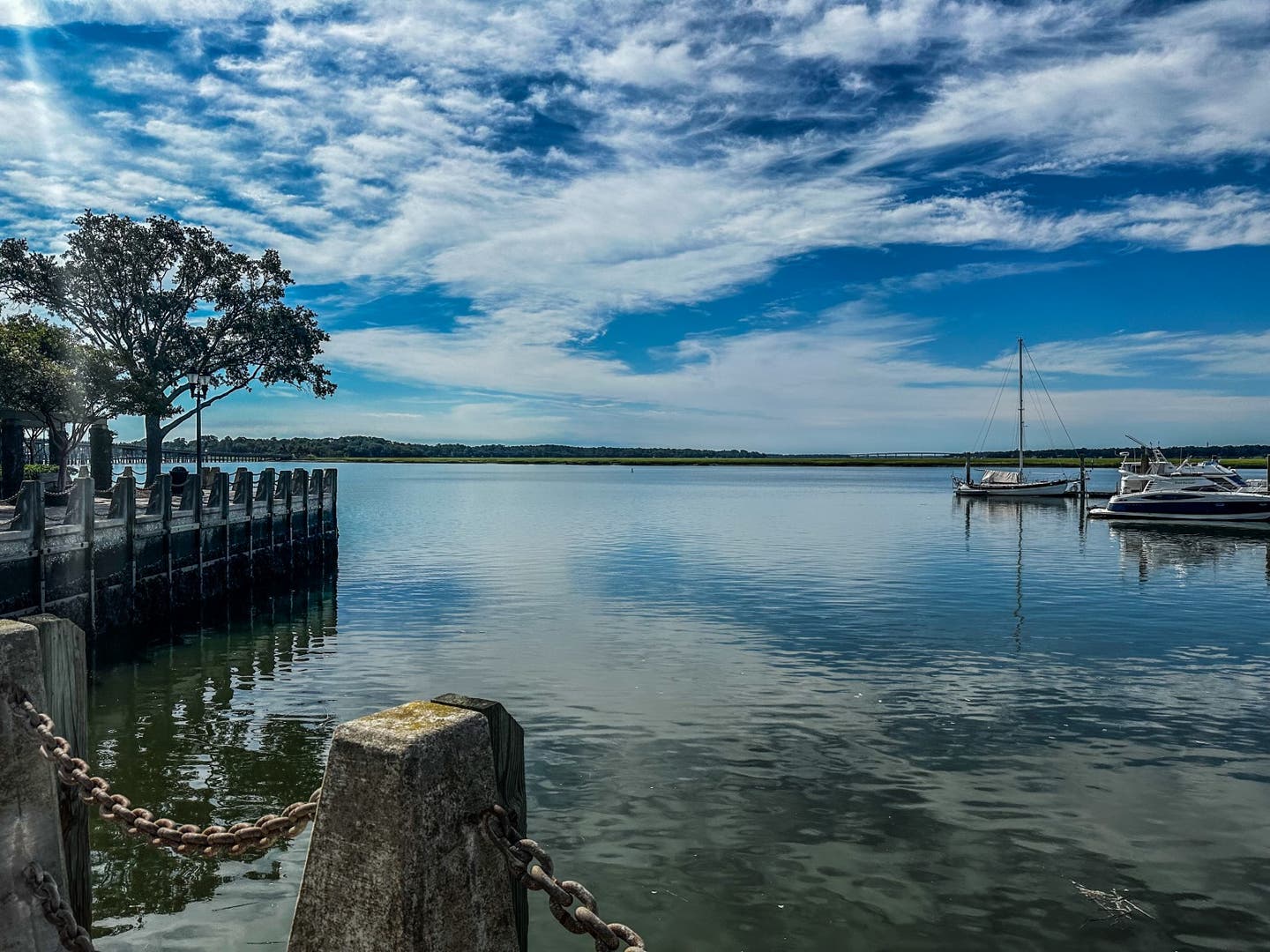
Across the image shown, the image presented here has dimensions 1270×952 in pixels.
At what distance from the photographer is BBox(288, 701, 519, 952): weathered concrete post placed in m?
2.82

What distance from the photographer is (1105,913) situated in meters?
7.58

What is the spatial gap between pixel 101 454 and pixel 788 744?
29.8 m

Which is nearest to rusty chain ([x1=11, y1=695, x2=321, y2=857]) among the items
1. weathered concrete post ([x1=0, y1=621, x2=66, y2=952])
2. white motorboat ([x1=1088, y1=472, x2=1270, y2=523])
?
weathered concrete post ([x1=0, y1=621, x2=66, y2=952])

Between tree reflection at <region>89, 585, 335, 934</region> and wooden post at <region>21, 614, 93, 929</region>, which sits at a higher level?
wooden post at <region>21, 614, 93, 929</region>

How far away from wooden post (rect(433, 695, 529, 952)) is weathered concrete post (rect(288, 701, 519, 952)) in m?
0.06

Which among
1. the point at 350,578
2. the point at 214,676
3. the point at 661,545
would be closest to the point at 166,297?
the point at 350,578

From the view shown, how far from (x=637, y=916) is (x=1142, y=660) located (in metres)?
14.3

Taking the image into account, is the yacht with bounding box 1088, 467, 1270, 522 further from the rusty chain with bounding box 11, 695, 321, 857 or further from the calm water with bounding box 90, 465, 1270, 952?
the rusty chain with bounding box 11, 695, 321, 857

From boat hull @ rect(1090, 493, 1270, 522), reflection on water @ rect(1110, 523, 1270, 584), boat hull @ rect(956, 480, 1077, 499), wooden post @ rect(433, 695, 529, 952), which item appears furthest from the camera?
boat hull @ rect(956, 480, 1077, 499)

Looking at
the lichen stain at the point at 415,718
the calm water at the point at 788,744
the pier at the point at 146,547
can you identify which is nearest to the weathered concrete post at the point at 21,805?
the lichen stain at the point at 415,718

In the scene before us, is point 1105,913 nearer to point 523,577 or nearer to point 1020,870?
point 1020,870

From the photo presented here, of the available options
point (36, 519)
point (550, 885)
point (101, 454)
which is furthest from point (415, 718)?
point (101, 454)

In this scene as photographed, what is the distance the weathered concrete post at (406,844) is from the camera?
111 inches

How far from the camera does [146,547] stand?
2091 cm
